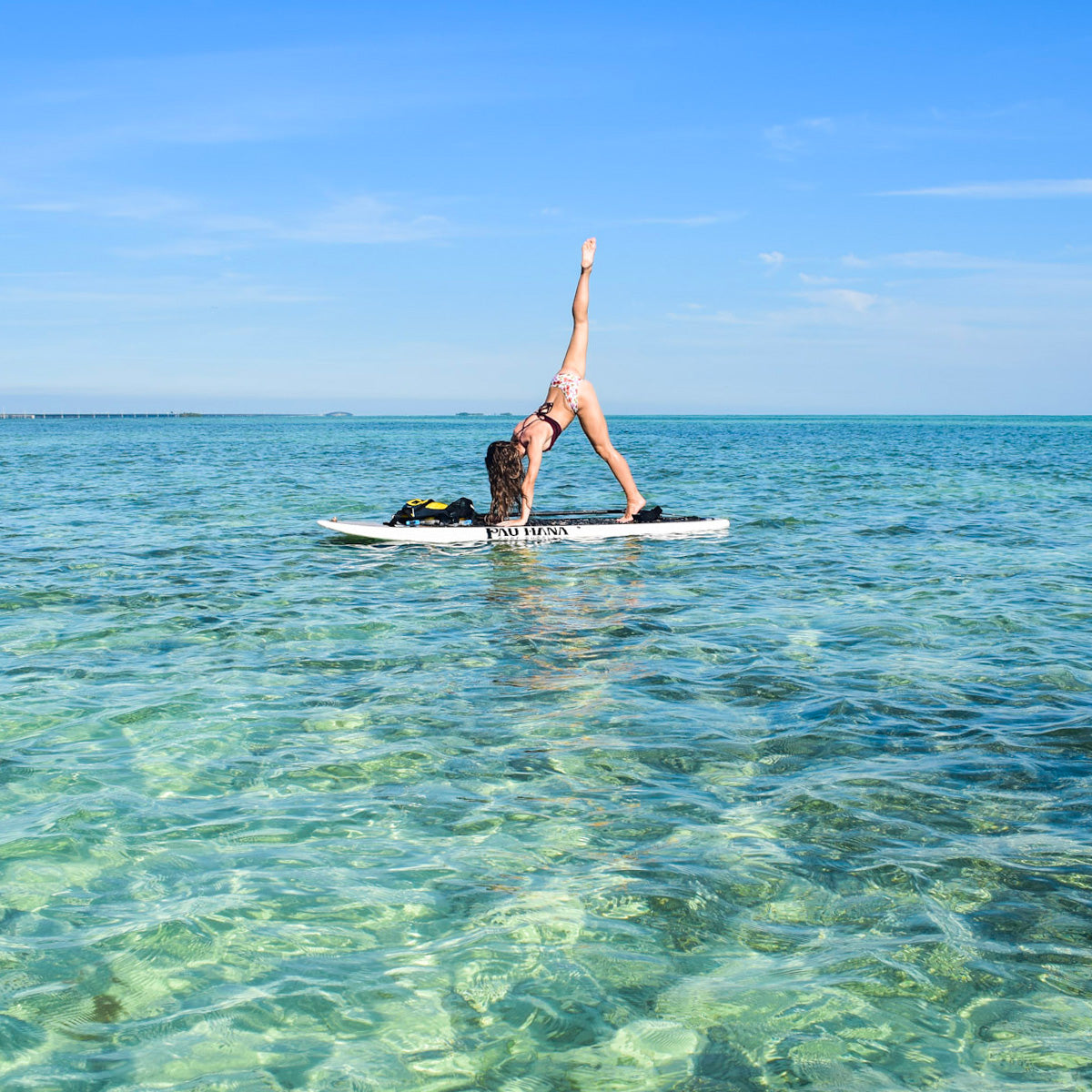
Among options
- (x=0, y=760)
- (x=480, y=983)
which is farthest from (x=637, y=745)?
(x=0, y=760)

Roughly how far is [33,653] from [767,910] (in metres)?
6.87

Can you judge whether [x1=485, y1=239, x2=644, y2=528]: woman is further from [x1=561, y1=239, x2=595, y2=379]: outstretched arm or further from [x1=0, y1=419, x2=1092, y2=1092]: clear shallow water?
[x1=0, y1=419, x2=1092, y2=1092]: clear shallow water

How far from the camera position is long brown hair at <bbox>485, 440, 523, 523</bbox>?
14.8m

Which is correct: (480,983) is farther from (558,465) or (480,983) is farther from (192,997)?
(558,465)

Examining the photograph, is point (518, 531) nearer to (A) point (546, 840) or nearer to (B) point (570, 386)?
(B) point (570, 386)

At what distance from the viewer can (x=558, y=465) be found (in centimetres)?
4481

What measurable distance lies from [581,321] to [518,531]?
130 inches

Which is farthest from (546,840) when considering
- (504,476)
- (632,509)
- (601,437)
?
(632,509)

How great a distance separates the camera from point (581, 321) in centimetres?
1451

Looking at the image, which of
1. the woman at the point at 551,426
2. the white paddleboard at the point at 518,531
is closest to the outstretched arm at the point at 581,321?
the woman at the point at 551,426

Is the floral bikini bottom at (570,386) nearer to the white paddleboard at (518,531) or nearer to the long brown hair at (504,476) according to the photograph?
the long brown hair at (504,476)

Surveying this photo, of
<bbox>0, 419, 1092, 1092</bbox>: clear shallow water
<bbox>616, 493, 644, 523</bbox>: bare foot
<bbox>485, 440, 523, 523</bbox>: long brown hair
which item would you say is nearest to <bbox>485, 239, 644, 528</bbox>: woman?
<bbox>485, 440, 523, 523</bbox>: long brown hair

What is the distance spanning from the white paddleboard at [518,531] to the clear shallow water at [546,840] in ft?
12.7

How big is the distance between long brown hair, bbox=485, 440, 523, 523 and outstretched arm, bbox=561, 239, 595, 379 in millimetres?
1494
